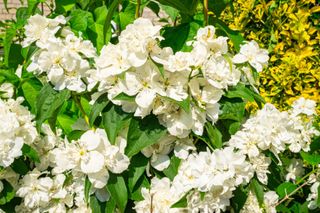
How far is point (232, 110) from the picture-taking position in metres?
1.72

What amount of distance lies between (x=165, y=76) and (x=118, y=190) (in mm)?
351

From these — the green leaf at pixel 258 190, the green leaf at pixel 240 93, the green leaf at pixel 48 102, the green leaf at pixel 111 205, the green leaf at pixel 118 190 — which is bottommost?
the green leaf at pixel 111 205

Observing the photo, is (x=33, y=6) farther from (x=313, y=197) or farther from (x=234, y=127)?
(x=313, y=197)

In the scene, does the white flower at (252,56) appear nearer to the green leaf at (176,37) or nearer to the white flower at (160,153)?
the green leaf at (176,37)

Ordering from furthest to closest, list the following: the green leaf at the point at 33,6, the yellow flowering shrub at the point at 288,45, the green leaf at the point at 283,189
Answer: the yellow flowering shrub at the point at 288,45, the green leaf at the point at 33,6, the green leaf at the point at 283,189

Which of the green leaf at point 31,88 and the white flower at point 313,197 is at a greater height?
the green leaf at point 31,88

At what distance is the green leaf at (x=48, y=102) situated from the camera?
5.54 ft

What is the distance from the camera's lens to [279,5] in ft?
10.9

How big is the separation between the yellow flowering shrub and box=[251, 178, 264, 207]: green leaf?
58.3 inches

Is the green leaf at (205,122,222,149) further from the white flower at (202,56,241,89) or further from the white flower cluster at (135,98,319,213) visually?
the white flower at (202,56,241,89)

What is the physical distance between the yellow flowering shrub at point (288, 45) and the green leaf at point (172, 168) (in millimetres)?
1633

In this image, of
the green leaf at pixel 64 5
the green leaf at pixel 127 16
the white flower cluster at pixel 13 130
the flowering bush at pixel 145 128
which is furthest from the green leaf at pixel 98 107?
the green leaf at pixel 64 5

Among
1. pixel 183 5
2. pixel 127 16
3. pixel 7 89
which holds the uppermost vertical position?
pixel 183 5

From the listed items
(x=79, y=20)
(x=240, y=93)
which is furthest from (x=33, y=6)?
(x=240, y=93)
